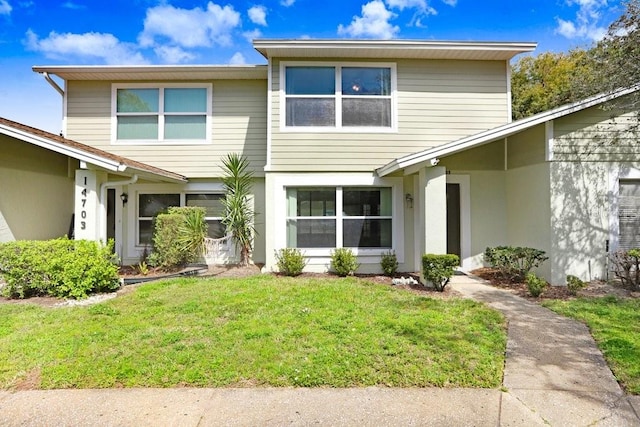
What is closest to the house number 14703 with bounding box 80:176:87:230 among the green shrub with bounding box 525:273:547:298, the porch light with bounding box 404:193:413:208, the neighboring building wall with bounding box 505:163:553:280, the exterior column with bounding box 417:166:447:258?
the exterior column with bounding box 417:166:447:258

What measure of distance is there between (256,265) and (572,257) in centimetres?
742

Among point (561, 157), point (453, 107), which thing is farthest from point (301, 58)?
point (561, 157)

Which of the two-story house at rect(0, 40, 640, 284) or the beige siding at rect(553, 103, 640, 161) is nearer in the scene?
the beige siding at rect(553, 103, 640, 161)

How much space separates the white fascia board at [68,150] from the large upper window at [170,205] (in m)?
3.07

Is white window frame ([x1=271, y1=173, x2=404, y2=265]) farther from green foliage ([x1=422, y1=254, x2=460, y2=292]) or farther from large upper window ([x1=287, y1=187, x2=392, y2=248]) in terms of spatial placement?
green foliage ([x1=422, y1=254, x2=460, y2=292])

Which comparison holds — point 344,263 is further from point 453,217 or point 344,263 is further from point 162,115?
point 162,115

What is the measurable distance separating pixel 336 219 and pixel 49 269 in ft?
19.6

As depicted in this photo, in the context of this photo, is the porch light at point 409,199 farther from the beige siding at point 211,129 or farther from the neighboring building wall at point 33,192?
the neighboring building wall at point 33,192

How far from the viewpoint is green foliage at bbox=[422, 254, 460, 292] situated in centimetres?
710

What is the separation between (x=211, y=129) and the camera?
399 inches

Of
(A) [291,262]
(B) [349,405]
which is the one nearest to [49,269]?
(A) [291,262]

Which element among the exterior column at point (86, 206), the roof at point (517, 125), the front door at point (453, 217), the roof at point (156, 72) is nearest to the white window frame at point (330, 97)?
the roof at point (156, 72)

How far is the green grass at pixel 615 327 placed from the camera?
3.75m

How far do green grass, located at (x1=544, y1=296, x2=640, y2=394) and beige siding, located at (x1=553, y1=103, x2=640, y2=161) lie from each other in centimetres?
313
